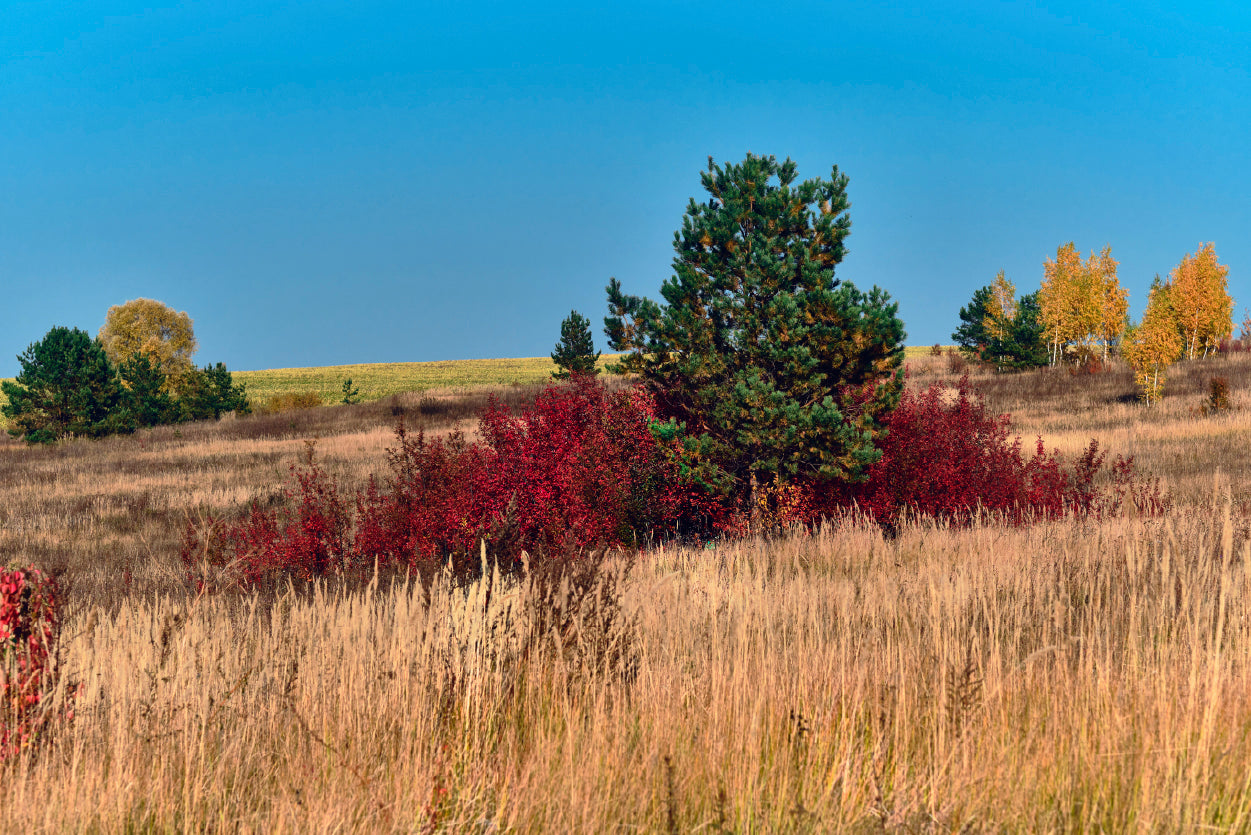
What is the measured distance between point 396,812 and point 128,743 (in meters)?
1.21

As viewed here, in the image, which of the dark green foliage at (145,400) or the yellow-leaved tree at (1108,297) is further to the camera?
the yellow-leaved tree at (1108,297)

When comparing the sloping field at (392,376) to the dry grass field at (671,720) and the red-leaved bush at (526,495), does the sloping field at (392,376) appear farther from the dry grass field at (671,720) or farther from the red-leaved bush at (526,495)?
the dry grass field at (671,720)

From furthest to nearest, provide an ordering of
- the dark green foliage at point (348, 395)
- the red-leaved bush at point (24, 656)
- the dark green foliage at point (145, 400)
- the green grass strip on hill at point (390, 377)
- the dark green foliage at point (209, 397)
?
the green grass strip on hill at point (390, 377) < the dark green foliage at point (348, 395) < the dark green foliage at point (209, 397) < the dark green foliage at point (145, 400) < the red-leaved bush at point (24, 656)

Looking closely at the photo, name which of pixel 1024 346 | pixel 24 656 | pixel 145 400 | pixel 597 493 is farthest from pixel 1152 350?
pixel 145 400

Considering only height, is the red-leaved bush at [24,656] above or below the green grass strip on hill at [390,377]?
below

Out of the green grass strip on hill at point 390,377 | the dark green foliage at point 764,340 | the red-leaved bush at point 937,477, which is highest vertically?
the green grass strip on hill at point 390,377

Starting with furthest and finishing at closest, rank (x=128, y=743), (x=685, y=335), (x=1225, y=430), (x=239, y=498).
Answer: (x=1225, y=430)
(x=239, y=498)
(x=685, y=335)
(x=128, y=743)

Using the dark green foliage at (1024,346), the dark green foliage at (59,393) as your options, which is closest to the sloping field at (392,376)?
the dark green foliage at (59,393)

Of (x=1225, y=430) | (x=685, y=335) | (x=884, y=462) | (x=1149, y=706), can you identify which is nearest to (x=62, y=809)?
(x=1149, y=706)

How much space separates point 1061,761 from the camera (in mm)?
2762

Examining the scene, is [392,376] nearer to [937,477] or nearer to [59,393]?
[59,393]

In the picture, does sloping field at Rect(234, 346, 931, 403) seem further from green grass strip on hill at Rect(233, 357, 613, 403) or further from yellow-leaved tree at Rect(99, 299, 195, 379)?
yellow-leaved tree at Rect(99, 299, 195, 379)

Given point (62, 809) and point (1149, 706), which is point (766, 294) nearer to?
point (1149, 706)

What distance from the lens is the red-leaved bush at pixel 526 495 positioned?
36.8 ft
